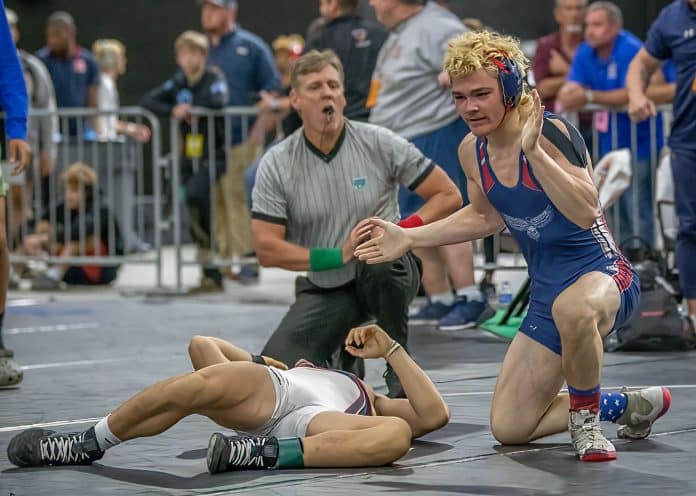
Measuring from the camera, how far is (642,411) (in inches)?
194

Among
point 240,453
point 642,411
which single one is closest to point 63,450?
point 240,453

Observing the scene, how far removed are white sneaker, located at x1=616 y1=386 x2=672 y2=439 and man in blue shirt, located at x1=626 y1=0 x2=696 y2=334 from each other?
8.88ft

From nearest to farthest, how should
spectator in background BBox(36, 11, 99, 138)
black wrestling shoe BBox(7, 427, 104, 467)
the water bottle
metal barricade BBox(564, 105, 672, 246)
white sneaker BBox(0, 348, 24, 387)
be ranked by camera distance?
black wrestling shoe BBox(7, 427, 104, 467), white sneaker BBox(0, 348, 24, 387), the water bottle, metal barricade BBox(564, 105, 672, 246), spectator in background BBox(36, 11, 99, 138)

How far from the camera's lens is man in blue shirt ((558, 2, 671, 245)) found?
9461mm

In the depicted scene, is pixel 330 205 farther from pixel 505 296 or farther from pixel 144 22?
pixel 144 22

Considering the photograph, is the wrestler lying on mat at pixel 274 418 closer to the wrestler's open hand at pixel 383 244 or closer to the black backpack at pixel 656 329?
the wrestler's open hand at pixel 383 244

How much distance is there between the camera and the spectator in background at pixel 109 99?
1246 cm

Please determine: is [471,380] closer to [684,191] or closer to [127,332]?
[684,191]

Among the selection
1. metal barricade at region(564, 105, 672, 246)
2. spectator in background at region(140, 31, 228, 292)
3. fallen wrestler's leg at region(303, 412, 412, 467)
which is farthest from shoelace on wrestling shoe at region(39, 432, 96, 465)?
spectator in background at region(140, 31, 228, 292)

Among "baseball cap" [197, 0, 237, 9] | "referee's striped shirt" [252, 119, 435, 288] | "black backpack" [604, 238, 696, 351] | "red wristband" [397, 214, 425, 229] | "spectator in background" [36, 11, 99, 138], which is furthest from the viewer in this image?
"spectator in background" [36, 11, 99, 138]

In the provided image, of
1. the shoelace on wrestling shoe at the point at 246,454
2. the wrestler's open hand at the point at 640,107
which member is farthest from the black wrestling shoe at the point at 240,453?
the wrestler's open hand at the point at 640,107

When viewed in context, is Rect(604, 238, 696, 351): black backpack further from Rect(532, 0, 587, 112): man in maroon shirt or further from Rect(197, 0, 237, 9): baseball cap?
Rect(197, 0, 237, 9): baseball cap

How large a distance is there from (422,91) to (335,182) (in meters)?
2.74

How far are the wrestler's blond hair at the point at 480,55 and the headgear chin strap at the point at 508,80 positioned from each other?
1 centimetres
